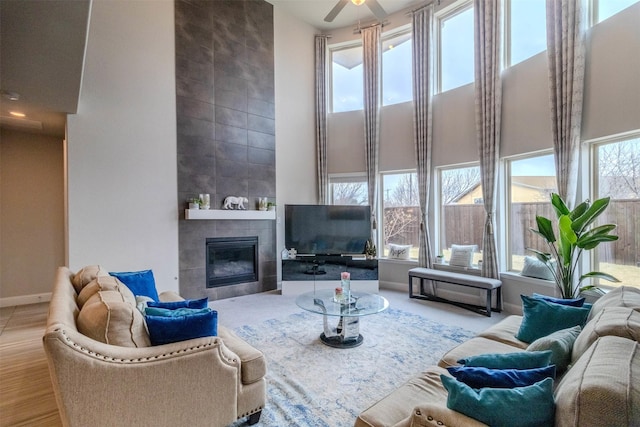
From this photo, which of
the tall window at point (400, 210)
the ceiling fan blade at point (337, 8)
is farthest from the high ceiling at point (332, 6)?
the tall window at point (400, 210)

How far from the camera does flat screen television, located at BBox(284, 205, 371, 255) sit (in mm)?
5898

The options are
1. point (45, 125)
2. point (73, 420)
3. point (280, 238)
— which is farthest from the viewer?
point (280, 238)

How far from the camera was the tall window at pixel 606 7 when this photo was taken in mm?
3387

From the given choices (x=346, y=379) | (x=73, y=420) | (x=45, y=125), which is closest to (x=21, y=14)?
(x=73, y=420)

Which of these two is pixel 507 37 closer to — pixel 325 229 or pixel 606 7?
pixel 606 7

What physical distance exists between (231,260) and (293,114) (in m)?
3.35

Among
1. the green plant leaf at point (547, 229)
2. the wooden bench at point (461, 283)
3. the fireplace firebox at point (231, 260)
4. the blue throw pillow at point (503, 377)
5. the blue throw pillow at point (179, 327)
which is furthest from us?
the fireplace firebox at point (231, 260)

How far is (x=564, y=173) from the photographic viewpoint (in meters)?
3.83

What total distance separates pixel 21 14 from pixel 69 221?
2.81 meters

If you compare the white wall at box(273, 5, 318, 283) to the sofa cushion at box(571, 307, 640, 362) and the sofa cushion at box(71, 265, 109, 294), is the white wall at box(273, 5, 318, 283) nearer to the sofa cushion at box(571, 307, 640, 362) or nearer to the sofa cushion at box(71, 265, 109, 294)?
the sofa cushion at box(71, 265, 109, 294)

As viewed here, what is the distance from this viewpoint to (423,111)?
219 inches

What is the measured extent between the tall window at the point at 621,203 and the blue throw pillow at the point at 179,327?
4617mm

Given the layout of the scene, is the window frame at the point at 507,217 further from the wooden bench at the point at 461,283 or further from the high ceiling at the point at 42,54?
the high ceiling at the point at 42,54

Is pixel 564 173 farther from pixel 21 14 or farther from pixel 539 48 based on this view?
pixel 21 14
